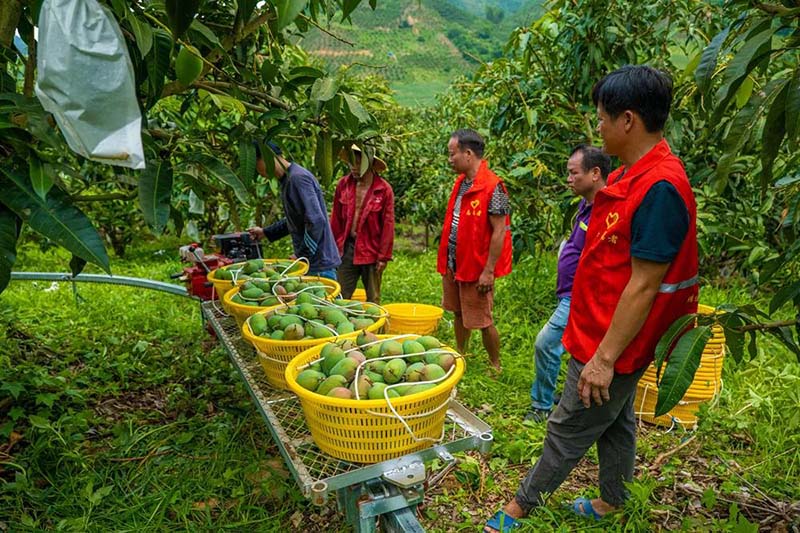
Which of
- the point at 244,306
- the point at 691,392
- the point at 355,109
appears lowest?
the point at 691,392

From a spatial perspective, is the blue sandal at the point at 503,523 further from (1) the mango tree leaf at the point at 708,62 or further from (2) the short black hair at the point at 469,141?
(2) the short black hair at the point at 469,141

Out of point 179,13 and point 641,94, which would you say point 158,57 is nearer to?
point 179,13

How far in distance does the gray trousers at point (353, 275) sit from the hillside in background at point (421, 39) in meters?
24.8

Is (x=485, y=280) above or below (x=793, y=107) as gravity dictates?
below

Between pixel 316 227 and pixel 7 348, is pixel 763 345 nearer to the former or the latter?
pixel 316 227

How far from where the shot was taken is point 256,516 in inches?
89.7

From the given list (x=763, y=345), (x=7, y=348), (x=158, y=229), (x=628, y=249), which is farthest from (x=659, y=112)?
(x=7, y=348)

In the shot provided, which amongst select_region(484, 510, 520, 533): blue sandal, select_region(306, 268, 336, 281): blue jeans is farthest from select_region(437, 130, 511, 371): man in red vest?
select_region(484, 510, 520, 533): blue sandal

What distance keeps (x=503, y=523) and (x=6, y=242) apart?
1809 millimetres

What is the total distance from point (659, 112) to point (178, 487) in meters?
2.36

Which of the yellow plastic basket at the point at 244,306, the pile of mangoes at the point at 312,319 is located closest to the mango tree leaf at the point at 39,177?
the pile of mangoes at the point at 312,319

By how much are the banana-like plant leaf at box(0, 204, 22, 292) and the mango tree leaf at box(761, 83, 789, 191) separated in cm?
165

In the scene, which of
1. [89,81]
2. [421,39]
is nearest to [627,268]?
[89,81]

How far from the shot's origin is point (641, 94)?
1661mm
